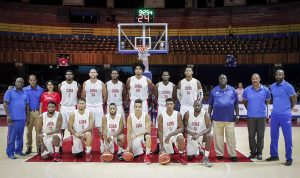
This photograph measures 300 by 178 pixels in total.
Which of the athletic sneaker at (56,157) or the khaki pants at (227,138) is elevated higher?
the khaki pants at (227,138)

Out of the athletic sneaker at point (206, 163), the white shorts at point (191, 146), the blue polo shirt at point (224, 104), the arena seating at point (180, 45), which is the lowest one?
the athletic sneaker at point (206, 163)

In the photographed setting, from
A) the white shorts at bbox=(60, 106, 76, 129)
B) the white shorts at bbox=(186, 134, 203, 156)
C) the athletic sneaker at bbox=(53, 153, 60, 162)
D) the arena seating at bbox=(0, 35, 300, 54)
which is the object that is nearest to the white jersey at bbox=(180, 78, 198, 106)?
the white shorts at bbox=(186, 134, 203, 156)

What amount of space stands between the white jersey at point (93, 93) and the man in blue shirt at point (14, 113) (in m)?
1.36

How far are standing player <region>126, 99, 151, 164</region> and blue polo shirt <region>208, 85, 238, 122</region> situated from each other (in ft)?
4.74

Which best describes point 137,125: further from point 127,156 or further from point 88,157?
point 88,157

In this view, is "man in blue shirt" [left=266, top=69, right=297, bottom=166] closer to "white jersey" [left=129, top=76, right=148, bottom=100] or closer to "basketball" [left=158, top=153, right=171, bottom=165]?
"basketball" [left=158, top=153, right=171, bottom=165]

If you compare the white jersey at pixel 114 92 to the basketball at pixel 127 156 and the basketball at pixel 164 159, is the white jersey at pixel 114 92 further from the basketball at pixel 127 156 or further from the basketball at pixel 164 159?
the basketball at pixel 164 159

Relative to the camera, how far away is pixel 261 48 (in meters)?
19.7

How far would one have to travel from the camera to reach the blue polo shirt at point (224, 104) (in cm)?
684

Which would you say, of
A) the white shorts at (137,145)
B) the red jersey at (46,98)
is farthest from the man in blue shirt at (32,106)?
the white shorts at (137,145)

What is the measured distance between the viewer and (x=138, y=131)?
6.93 m

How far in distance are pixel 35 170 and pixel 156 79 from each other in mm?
16875

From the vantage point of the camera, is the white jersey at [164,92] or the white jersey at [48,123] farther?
the white jersey at [164,92]

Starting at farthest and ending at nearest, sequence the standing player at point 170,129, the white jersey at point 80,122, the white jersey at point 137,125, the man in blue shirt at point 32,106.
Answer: the man in blue shirt at point 32,106 < the white jersey at point 80,122 < the white jersey at point 137,125 < the standing player at point 170,129
